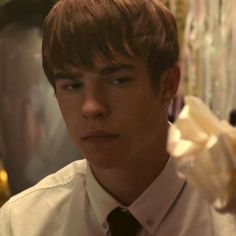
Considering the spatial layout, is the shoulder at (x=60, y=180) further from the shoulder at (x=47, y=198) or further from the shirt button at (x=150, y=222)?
the shirt button at (x=150, y=222)

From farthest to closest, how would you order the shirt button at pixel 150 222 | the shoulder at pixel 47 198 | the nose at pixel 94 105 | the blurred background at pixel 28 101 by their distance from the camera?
the blurred background at pixel 28 101
the shoulder at pixel 47 198
the shirt button at pixel 150 222
the nose at pixel 94 105

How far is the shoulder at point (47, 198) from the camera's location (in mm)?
1028

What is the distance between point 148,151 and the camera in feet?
3.03

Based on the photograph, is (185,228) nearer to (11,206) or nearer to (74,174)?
(74,174)

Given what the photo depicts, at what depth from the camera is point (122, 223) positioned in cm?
93

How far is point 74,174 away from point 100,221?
0.47 feet

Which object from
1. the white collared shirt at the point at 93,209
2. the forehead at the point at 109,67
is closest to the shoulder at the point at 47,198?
the white collared shirt at the point at 93,209

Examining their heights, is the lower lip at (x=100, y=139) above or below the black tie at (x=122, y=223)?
above

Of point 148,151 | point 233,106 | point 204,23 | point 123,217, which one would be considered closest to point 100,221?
point 123,217

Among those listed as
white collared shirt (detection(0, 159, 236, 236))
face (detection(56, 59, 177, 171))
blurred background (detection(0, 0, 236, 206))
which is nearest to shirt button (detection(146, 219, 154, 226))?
white collared shirt (detection(0, 159, 236, 236))

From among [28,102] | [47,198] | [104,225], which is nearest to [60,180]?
[47,198]

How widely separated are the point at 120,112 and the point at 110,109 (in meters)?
0.02

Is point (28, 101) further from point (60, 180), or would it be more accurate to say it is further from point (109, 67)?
point (109, 67)

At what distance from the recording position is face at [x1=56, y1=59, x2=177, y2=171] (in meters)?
0.83
